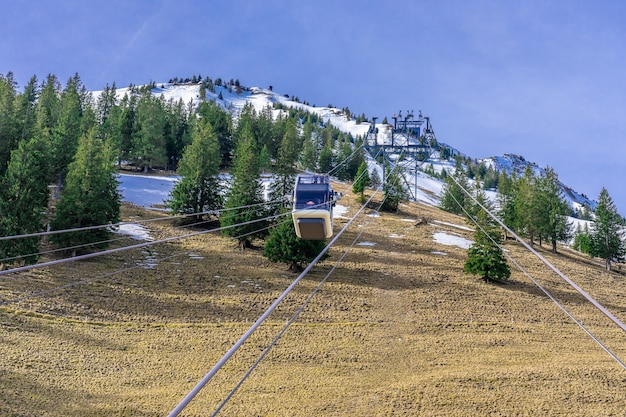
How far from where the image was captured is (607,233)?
57.2 m

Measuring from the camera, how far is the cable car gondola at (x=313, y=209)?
1798 centimetres

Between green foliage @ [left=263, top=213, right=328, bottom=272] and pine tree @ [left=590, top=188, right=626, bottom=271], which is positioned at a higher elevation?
pine tree @ [left=590, top=188, right=626, bottom=271]

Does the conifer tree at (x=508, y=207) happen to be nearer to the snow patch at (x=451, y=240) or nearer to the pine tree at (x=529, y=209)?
the pine tree at (x=529, y=209)

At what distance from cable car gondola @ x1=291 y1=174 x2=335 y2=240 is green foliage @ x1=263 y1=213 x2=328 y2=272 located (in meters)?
16.0

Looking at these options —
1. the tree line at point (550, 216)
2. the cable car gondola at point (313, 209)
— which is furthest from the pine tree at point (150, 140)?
the cable car gondola at point (313, 209)

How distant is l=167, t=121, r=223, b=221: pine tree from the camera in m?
46.9

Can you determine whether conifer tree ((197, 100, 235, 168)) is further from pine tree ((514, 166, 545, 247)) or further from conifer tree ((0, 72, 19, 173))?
pine tree ((514, 166, 545, 247))

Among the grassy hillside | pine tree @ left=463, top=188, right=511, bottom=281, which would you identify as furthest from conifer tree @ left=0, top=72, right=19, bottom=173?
pine tree @ left=463, top=188, right=511, bottom=281

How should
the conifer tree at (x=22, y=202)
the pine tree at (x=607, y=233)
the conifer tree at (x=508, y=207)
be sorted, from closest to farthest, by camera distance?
the conifer tree at (x=22, y=202)
the pine tree at (x=607, y=233)
the conifer tree at (x=508, y=207)

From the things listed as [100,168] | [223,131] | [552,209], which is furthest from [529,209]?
[223,131]

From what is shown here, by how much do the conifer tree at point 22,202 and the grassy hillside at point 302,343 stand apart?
2032mm

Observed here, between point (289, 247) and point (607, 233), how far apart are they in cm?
4489

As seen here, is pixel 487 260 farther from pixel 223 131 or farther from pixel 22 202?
pixel 223 131

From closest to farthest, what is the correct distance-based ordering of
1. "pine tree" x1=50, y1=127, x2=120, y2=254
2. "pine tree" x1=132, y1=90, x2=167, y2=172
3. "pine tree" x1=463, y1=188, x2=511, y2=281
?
"pine tree" x1=50, y1=127, x2=120, y2=254
"pine tree" x1=463, y1=188, x2=511, y2=281
"pine tree" x1=132, y1=90, x2=167, y2=172
